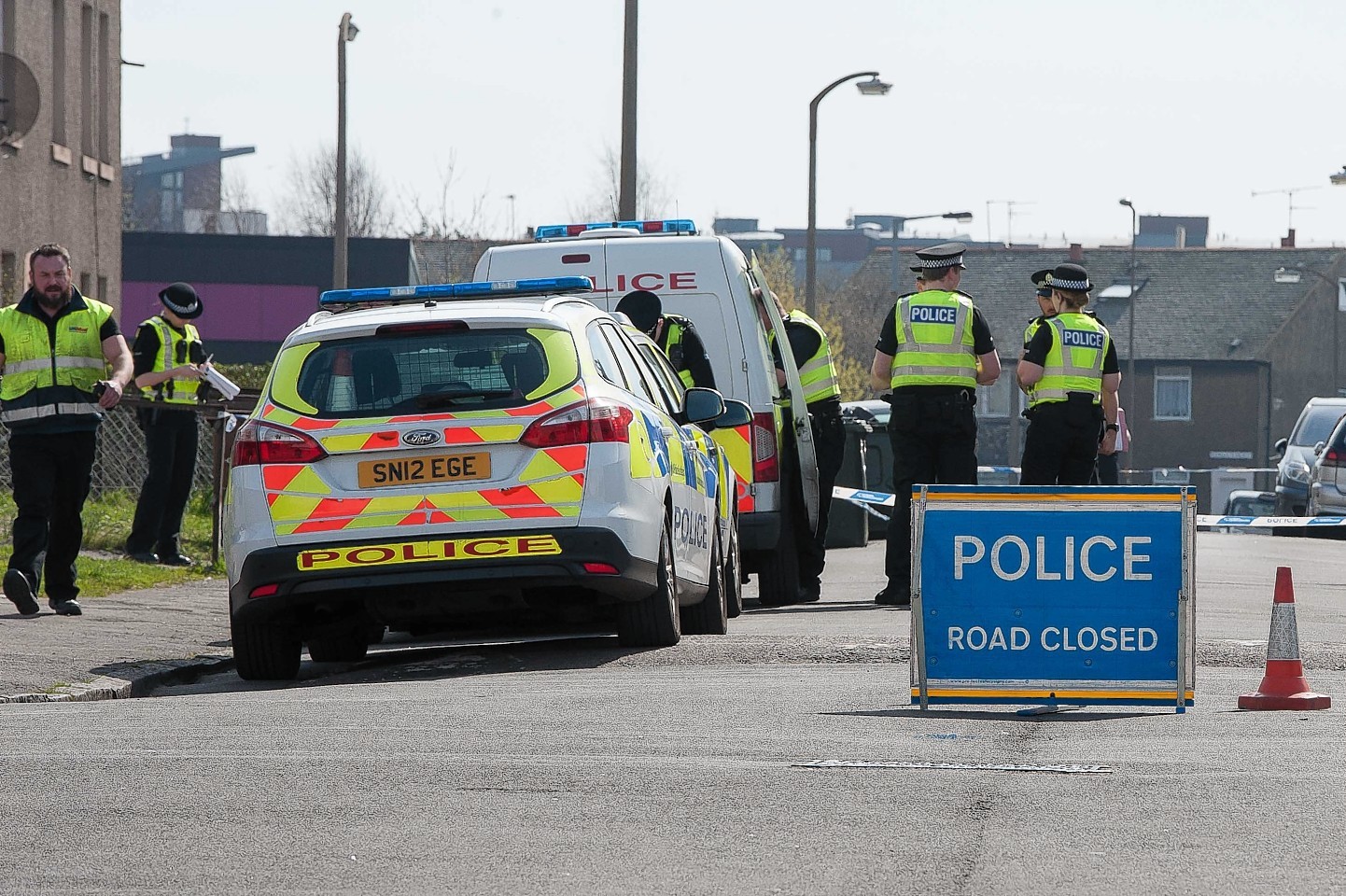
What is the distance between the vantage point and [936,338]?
43.9ft

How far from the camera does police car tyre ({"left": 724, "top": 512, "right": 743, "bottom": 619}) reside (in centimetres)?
1246

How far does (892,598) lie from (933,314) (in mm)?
1753

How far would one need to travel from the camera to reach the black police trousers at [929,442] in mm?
13414

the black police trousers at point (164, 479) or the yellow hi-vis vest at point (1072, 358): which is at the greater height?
the yellow hi-vis vest at point (1072, 358)

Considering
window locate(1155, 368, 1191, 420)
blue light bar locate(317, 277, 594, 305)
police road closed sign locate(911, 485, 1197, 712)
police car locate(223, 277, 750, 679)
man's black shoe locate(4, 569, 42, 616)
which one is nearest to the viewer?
police road closed sign locate(911, 485, 1197, 712)

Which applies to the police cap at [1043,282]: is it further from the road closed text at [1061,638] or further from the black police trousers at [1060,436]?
the road closed text at [1061,638]

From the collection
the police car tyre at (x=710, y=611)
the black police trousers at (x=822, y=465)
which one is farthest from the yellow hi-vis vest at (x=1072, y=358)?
the police car tyre at (x=710, y=611)

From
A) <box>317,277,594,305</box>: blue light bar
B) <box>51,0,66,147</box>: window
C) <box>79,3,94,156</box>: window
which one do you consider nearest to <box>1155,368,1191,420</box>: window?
<box>79,3,94,156</box>: window

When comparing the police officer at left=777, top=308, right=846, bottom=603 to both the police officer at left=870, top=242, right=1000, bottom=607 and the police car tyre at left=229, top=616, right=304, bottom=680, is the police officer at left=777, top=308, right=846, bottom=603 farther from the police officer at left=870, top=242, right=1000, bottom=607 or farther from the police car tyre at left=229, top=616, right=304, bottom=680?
the police car tyre at left=229, top=616, right=304, bottom=680

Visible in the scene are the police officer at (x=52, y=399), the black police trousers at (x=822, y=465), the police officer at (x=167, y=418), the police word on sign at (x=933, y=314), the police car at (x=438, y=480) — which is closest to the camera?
the police car at (x=438, y=480)

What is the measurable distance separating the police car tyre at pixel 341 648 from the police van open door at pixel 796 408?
364 centimetres

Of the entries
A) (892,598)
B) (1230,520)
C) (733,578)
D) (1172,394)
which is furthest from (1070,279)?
(1172,394)

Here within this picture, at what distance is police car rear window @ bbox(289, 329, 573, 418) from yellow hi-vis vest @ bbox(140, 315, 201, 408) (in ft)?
21.6

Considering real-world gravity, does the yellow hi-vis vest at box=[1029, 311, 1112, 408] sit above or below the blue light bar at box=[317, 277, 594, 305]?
below
